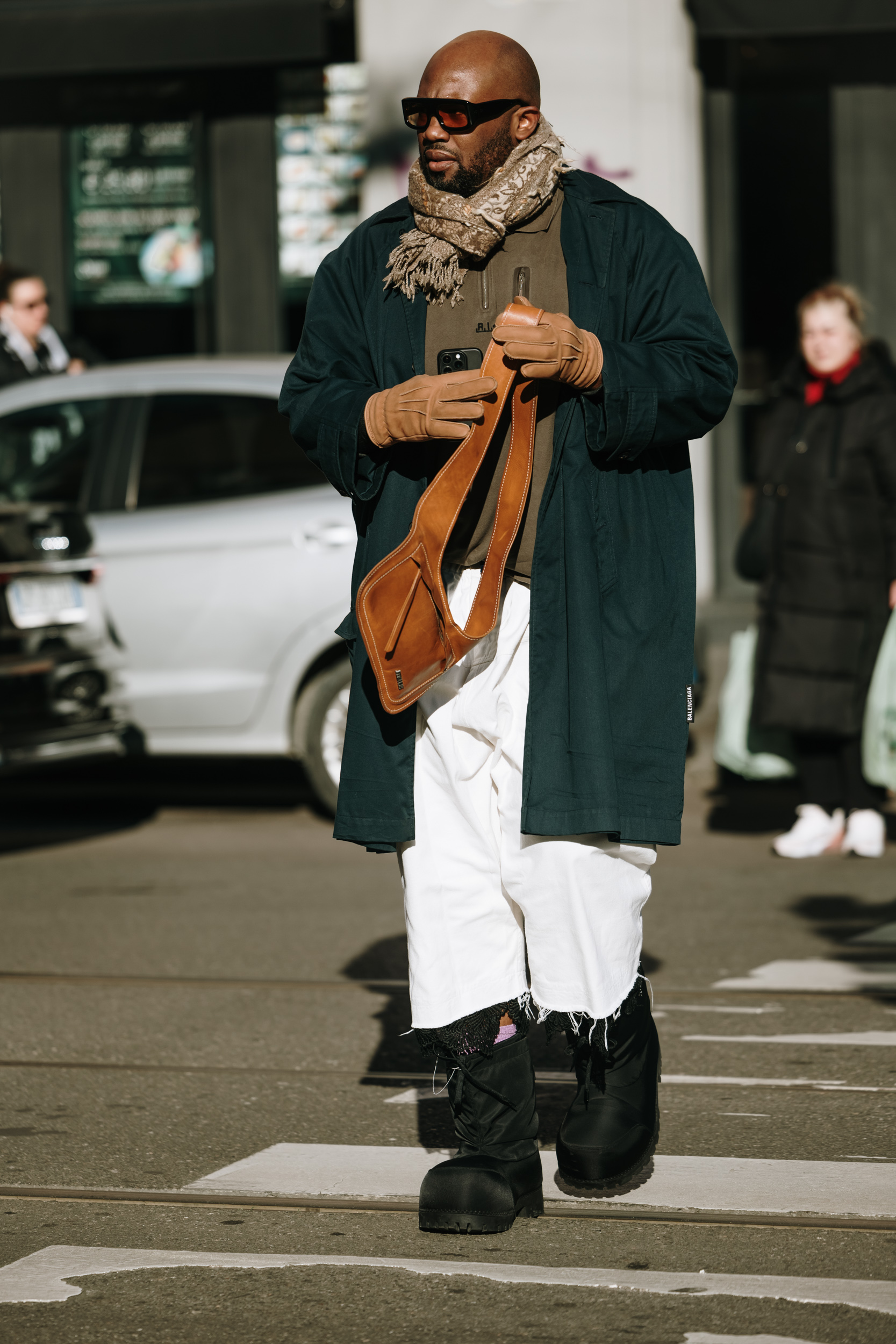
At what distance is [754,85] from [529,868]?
30.9ft

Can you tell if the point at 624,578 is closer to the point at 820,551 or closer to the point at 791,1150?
the point at 791,1150

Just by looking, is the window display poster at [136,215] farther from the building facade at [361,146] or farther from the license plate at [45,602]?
the license plate at [45,602]

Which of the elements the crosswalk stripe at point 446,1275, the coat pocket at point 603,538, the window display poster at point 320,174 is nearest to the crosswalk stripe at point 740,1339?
the crosswalk stripe at point 446,1275

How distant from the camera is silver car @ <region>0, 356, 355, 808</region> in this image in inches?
311

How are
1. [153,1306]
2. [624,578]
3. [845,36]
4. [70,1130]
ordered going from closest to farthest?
[153,1306]
[624,578]
[70,1130]
[845,36]

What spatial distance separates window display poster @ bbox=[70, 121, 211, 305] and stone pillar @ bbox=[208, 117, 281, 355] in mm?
174

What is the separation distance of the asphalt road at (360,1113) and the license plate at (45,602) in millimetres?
910

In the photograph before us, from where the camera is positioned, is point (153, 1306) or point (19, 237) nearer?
point (153, 1306)

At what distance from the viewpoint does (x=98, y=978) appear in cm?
559

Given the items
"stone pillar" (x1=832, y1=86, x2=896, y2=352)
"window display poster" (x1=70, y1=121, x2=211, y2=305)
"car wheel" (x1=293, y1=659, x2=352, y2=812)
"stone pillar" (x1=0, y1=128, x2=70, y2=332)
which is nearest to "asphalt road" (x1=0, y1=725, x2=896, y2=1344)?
"car wheel" (x1=293, y1=659, x2=352, y2=812)

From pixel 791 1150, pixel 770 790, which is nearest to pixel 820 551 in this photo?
pixel 770 790

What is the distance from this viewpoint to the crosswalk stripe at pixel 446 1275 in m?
3.13

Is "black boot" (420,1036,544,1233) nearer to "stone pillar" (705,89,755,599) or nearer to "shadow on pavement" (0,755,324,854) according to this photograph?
"shadow on pavement" (0,755,324,854)

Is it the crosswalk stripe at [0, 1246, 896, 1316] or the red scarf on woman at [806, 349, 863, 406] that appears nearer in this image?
the crosswalk stripe at [0, 1246, 896, 1316]
